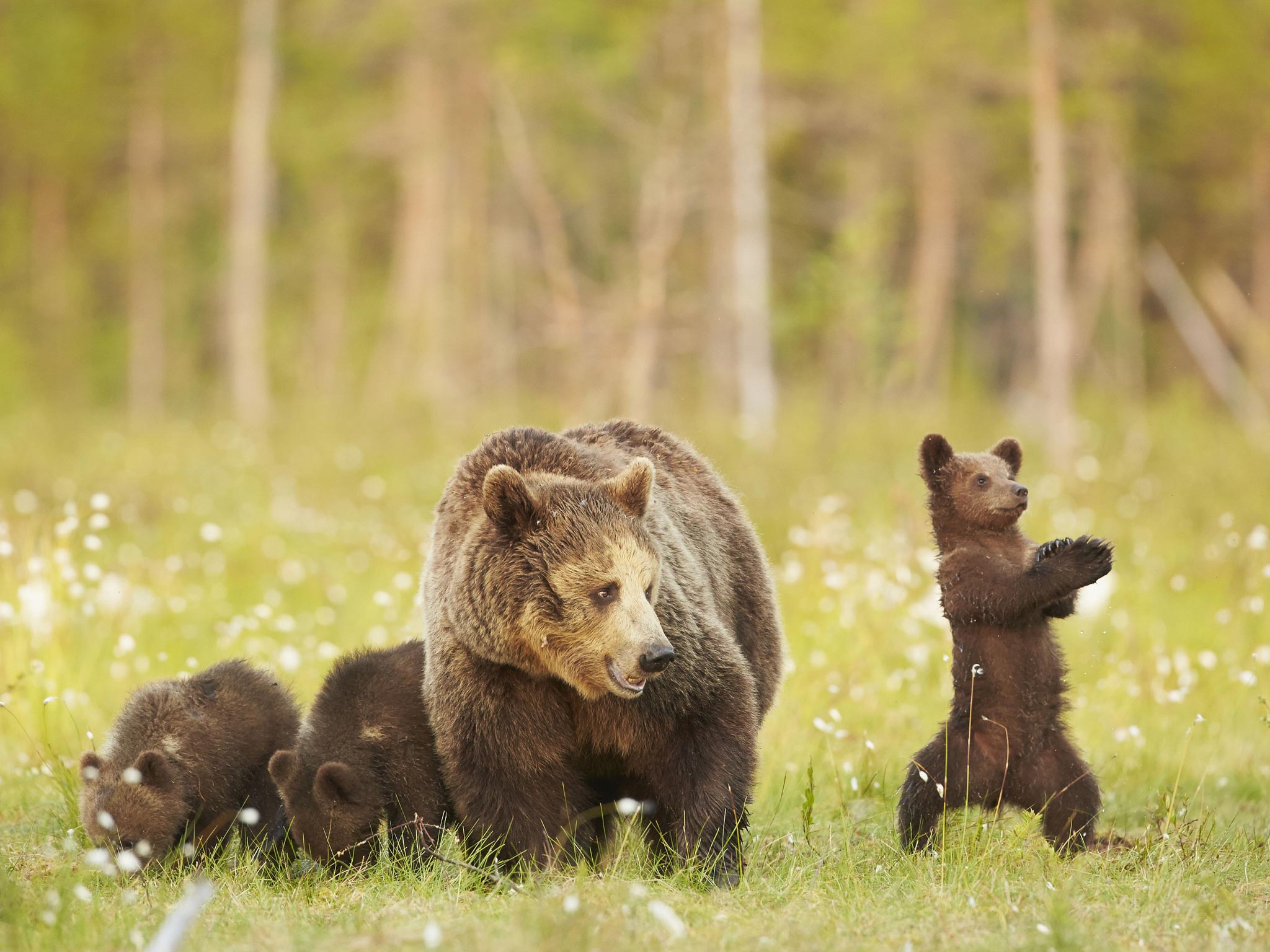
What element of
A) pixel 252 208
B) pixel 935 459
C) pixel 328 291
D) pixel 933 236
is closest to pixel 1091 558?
pixel 935 459

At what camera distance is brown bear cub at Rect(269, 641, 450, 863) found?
514cm

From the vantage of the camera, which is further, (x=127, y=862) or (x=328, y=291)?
(x=328, y=291)

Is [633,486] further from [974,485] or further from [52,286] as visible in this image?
[52,286]

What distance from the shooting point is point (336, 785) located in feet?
16.8

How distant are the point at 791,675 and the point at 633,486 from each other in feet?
11.1

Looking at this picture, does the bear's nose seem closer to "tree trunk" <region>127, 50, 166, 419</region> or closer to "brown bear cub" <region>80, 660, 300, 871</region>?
"brown bear cub" <region>80, 660, 300, 871</region>

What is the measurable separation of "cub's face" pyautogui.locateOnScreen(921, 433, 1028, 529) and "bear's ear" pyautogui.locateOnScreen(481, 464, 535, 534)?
1.59 meters

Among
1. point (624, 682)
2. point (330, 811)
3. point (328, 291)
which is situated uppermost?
point (328, 291)

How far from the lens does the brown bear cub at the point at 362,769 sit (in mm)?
5145

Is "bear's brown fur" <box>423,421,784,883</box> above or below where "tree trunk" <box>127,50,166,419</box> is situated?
below

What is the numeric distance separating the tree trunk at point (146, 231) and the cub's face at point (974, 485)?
1038 inches

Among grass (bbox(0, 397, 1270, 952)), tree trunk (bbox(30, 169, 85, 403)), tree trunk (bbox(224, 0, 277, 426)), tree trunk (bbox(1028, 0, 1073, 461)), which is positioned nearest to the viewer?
grass (bbox(0, 397, 1270, 952))

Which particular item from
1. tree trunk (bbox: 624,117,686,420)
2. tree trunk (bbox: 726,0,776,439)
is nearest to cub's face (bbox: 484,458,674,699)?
tree trunk (bbox: 726,0,776,439)

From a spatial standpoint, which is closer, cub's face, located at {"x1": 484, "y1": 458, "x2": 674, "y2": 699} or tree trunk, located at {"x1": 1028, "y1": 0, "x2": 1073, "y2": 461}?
cub's face, located at {"x1": 484, "y1": 458, "x2": 674, "y2": 699}
